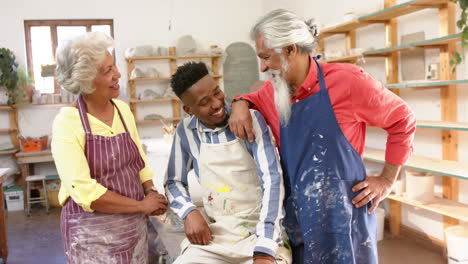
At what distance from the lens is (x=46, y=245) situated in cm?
462

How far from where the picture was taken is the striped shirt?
1442 millimetres

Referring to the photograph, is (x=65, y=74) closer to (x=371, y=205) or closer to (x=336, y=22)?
(x=371, y=205)

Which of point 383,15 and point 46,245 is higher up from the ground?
point 383,15

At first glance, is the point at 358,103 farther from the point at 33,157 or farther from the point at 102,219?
the point at 33,157

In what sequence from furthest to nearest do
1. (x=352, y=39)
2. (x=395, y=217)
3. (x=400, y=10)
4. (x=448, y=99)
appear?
(x=352, y=39), (x=395, y=217), (x=400, y=10), (x=448, y=99)

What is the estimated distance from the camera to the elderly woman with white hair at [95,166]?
1507 millimetres

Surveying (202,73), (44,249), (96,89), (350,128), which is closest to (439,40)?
(350,128)

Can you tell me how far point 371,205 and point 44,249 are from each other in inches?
155

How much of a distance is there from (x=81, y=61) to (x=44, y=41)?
5.95m

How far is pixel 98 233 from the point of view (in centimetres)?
158

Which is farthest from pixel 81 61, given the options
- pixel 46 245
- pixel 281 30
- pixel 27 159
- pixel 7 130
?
pixel 7 130

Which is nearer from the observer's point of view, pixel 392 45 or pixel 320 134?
pixel 320 134

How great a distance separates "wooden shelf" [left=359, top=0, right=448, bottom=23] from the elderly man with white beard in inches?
92.3

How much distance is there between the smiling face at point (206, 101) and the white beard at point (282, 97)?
0.20 m
